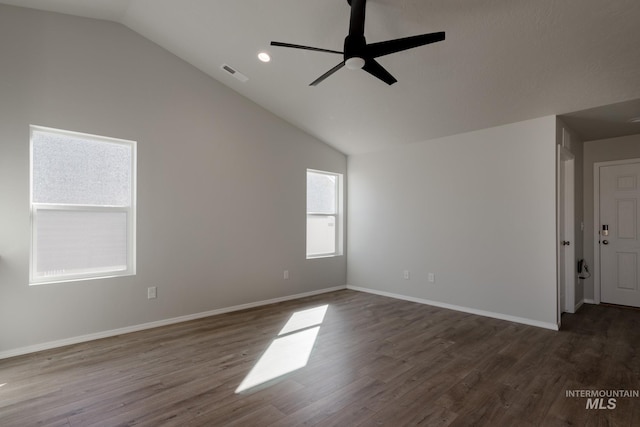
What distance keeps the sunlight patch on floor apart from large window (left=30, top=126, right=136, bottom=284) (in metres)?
1.91

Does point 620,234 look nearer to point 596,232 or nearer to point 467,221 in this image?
point 596,232

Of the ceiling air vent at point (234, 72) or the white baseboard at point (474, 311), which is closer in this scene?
the white baseboard at point (474, 311)

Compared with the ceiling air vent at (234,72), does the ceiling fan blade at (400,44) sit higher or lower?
lower

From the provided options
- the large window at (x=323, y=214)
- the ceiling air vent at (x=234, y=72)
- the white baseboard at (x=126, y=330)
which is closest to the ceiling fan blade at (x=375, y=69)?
the ceiling air vent at (x=234, y=72)

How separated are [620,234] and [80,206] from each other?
7044 millimetres

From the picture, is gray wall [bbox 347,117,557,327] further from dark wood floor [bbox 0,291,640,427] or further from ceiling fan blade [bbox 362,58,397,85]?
ceiling fan blade [bbox 362,58,397,85]

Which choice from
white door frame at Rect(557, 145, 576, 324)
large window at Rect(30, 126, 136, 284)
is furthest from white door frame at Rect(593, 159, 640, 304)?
large window at Rect(30, 126, 136, 284)

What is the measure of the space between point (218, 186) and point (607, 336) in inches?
192

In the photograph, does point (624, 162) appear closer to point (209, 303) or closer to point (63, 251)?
point (209, 303)

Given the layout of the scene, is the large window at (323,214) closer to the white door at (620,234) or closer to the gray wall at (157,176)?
the gray wall at (157,176)

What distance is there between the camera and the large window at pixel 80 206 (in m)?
3.07

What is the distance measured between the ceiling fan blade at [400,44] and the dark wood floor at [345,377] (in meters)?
2.49

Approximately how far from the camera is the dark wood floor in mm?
1999

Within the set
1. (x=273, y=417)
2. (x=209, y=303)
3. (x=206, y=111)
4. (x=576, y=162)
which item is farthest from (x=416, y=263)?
(x=206, y=111)
